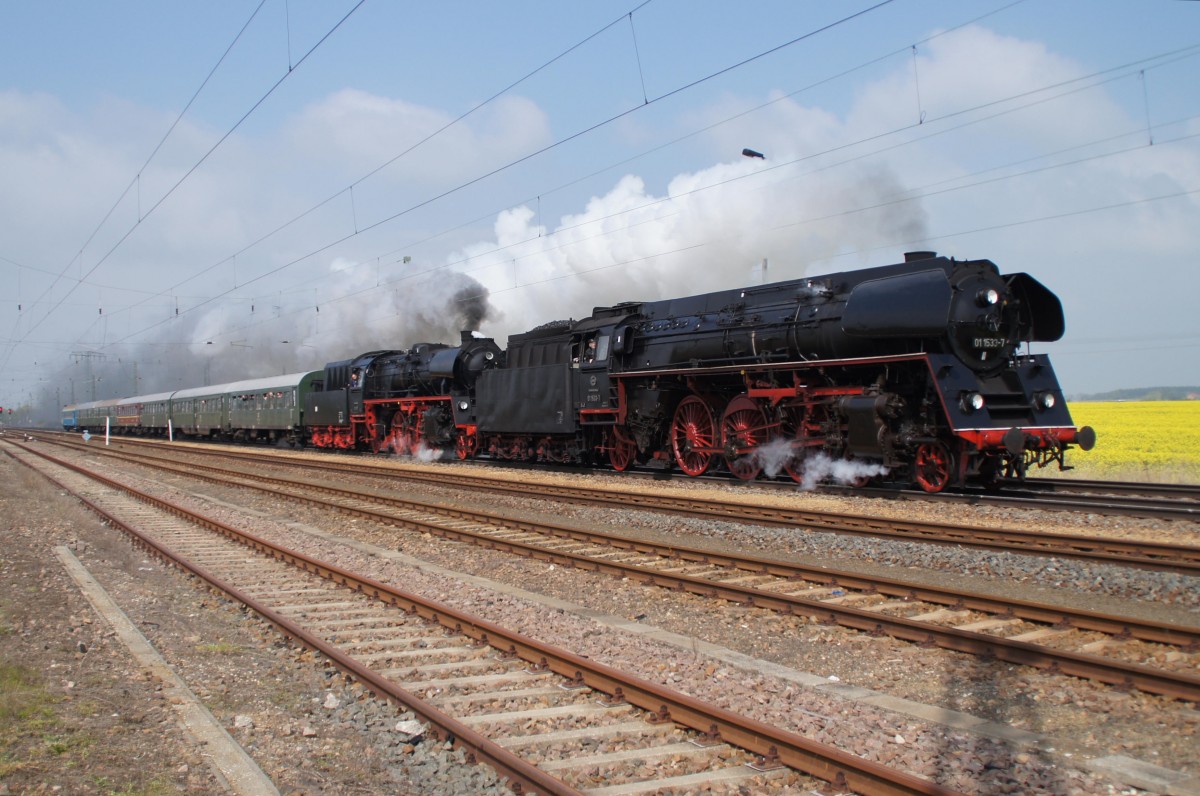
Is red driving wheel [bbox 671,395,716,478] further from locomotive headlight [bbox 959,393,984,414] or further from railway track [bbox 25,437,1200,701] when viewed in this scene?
railway track [bbox 25,437,1200,701]

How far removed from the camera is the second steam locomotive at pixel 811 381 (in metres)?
12.8

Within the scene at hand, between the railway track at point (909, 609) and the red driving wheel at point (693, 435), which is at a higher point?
the red driving wheel at point (693, 435)

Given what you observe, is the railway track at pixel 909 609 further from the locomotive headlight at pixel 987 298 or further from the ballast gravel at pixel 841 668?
the locomotive headlight at pixel 987 298

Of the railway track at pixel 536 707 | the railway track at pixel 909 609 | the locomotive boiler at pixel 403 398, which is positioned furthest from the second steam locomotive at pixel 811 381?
the railway track at pixel 536 707

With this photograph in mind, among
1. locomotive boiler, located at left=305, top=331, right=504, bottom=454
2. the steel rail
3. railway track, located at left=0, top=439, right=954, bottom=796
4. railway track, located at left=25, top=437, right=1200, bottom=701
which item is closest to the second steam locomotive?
locomotive boiler, located at left=305, top=331, right=504, bottom=454

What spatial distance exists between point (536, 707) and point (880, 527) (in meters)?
6.68

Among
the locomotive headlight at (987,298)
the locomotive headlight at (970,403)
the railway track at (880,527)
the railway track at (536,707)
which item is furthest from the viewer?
the locomotive headlight at (987,298)

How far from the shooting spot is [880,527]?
1053 centimetres

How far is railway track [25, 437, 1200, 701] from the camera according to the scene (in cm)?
542

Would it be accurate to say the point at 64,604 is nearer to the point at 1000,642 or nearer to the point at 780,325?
the point at 1000,642

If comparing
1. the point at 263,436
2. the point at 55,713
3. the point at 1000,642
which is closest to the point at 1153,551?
the point at 1000,642

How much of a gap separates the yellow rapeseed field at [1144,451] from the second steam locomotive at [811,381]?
5.47m

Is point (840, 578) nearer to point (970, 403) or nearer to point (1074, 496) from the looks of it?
point (970, 403)

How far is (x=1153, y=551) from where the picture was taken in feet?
28.0
